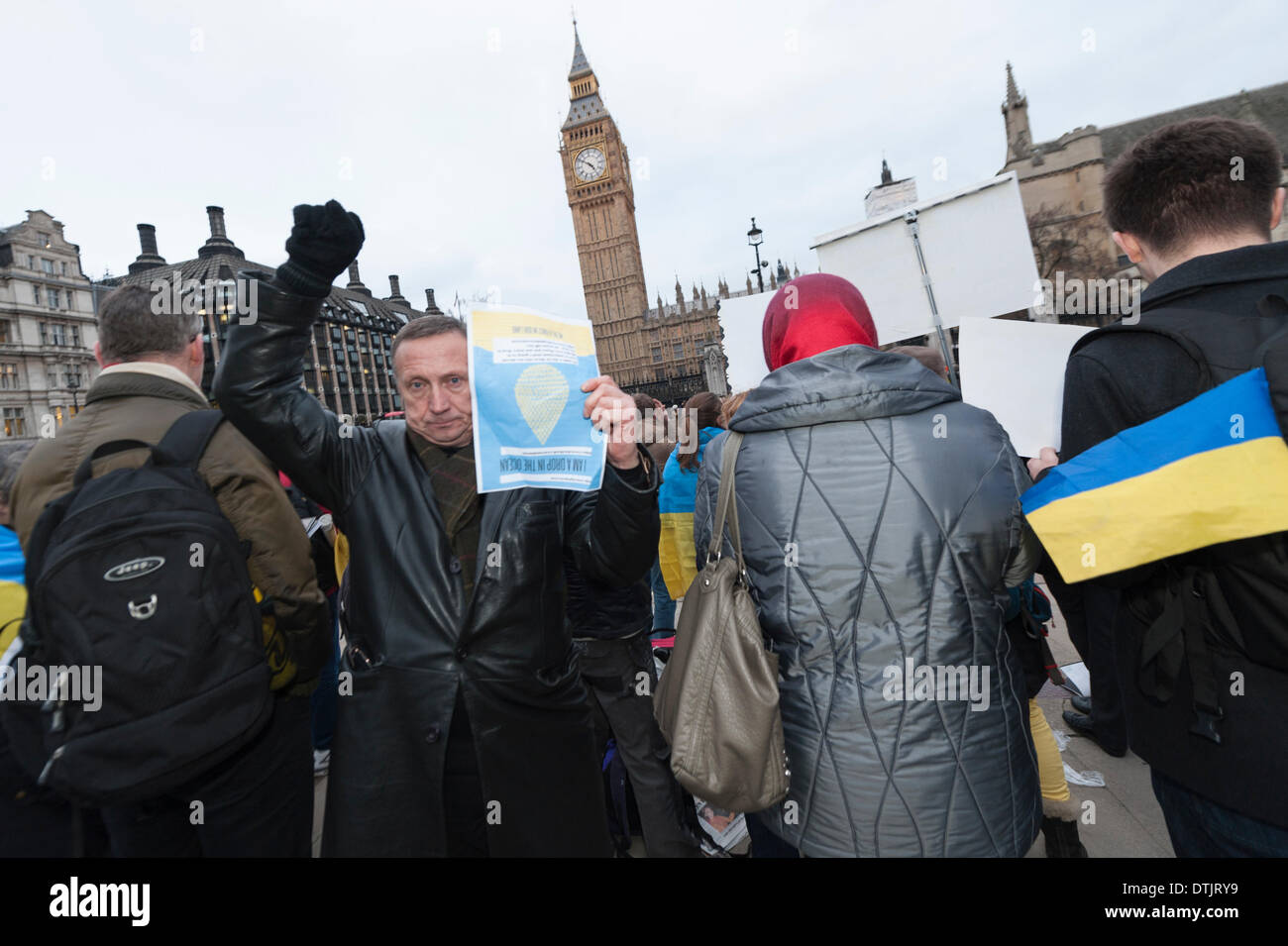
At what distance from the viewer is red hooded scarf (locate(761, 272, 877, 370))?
1720mm

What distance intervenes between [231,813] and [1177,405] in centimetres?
278

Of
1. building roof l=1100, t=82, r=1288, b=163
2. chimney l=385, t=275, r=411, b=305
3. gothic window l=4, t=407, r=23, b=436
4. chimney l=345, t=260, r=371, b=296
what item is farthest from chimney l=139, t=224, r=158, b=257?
building roof l=1100, t=82, r=1288, b=163

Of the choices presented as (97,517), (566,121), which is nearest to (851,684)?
(97,517)

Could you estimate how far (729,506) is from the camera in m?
1.71

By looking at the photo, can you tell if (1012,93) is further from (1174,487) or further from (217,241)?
(217,241)

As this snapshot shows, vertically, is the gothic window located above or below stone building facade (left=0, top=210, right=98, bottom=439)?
below

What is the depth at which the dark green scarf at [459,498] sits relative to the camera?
76.7 inches

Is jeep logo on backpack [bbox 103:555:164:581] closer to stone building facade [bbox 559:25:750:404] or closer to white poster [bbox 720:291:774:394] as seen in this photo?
white poster [bbox 720:291:774:394]

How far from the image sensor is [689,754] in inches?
62.8

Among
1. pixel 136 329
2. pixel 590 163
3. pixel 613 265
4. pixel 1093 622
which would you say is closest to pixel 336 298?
pixel 613 265

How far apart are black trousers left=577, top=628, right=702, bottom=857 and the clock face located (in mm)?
81966

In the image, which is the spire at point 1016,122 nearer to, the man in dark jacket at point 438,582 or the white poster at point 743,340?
the white poster at point 743,340

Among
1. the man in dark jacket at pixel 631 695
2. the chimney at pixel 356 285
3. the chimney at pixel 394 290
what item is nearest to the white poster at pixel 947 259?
the man in dark jacket at pixel 631 695

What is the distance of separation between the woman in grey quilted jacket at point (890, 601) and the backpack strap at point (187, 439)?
167cm
